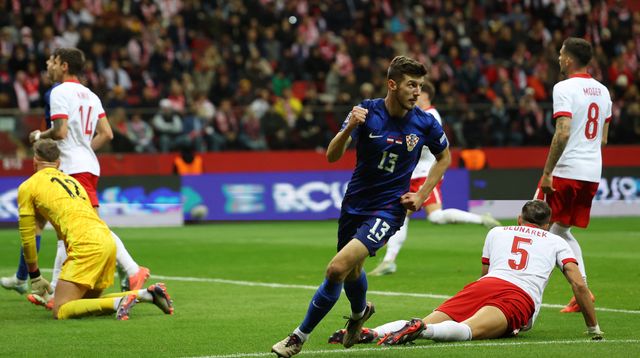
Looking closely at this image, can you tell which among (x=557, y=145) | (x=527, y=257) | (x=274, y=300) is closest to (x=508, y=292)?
(x=527, y=257)

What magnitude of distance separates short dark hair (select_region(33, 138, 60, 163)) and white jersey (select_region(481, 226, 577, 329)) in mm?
4020

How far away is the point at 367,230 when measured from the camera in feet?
25.1

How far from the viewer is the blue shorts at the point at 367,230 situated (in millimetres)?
7621

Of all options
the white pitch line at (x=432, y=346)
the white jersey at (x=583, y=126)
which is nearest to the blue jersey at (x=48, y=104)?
the white pitch line at (x=432, y=346)

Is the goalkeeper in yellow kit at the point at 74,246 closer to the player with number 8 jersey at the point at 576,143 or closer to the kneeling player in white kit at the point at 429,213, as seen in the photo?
the player with number 8 jersey at the point at 576,143

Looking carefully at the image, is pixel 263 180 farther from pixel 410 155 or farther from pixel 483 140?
pixel 410 155

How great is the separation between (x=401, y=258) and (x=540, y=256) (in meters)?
7.00

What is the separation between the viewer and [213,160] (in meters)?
24.1

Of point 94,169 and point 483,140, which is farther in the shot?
point 483,140

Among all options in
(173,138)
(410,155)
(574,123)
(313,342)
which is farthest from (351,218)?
(173,138)

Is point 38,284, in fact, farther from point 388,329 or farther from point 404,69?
point 404,69

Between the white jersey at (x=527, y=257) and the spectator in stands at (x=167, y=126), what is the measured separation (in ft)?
50.5

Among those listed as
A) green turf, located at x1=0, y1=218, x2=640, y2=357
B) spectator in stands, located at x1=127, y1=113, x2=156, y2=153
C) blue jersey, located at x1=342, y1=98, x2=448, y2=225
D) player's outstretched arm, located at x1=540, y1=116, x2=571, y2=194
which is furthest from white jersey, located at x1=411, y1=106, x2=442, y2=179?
spectator in stands, located at x1=127, y1=113, x2=156, y2=153

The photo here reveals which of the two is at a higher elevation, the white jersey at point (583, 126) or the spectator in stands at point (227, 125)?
the white jersey at point (583, 126)
